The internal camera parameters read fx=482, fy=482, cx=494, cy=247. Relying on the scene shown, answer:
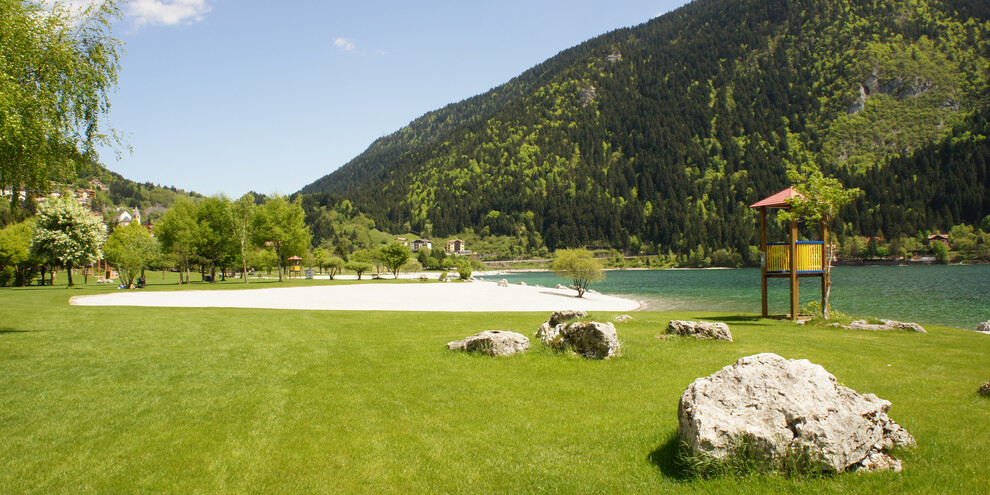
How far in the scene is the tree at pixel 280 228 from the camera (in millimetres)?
66062

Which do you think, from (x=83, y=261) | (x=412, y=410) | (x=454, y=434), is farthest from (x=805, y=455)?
(x=83, y=261)

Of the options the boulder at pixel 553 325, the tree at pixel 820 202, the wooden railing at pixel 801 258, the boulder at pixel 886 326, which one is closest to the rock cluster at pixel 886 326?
the boulder at pixel 886 326

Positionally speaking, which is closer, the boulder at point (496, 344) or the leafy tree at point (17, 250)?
the boulder at point (496, 344)

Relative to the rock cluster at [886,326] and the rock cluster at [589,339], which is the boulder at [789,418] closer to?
the rock cluster at [589,339]

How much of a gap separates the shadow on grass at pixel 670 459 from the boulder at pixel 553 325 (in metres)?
6.58

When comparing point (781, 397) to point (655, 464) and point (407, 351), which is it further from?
point (407, 351)

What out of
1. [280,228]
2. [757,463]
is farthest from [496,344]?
[280,228]

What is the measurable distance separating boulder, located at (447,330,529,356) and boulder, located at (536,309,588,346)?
2.45 feet

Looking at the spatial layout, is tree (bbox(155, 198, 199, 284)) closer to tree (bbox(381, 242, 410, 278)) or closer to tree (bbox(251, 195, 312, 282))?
tree (bbox(251, 195, 312, 282))

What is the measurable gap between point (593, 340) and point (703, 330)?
497cm

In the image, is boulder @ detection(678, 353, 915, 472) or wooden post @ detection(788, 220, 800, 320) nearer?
boulder @ detection(678, 353, 915, 472)

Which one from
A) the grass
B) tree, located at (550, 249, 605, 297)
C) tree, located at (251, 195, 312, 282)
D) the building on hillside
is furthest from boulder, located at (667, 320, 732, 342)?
the building on hillside

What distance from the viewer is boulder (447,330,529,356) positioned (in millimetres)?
12438

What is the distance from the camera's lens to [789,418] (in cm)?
538
